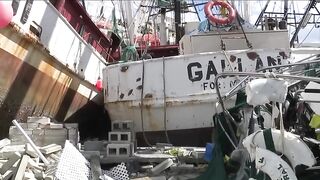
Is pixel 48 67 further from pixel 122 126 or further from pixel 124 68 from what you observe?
pixel 122 126

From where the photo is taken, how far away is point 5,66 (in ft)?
22.2

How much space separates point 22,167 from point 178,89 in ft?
10.3

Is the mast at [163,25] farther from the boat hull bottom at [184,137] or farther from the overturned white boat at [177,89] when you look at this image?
the boat hull bottom at [184,137]

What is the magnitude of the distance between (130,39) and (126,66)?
4.80 metres

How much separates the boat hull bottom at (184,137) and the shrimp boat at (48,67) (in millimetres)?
1759

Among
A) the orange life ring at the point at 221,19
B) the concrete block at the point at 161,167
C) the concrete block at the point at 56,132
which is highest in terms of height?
the orange life ring at the point at 221,19

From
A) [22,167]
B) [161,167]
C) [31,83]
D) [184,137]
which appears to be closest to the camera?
[22,167]

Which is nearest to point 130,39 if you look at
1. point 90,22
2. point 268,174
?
point 90,22

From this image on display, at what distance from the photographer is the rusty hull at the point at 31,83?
681cm

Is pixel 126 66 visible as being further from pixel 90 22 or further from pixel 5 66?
pixel 90 22

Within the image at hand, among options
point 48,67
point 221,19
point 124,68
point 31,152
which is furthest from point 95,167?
point 221,19

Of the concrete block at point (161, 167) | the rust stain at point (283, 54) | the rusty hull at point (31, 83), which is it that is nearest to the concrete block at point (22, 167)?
the concrete block at point (161, 167)

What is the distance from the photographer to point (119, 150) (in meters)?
6.48

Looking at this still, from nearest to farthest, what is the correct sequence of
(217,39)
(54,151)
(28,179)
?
(28,179) < (54,151) < (217,39)
